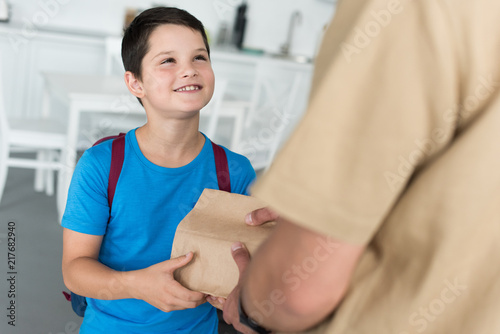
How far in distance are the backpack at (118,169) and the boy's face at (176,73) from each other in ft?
0.36

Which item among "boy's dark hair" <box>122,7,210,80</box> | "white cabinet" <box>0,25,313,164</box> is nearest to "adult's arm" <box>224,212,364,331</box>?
"boy's dark hair" <box>122,7,210,80</box>

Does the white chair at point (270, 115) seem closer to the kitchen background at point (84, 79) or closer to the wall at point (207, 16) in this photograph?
the kitchen background at point (84, 79)

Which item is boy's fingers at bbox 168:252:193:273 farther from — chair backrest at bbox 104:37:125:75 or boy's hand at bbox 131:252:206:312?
chair backrest at bbox 104:37:125:75

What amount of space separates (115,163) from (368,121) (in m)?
0.73

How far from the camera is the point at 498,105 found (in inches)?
13.9

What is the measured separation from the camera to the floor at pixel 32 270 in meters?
1.82

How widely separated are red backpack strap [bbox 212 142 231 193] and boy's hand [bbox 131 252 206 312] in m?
0.28

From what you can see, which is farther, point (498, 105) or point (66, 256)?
point (66, 256)

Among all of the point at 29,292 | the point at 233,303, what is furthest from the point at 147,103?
the point at 29,292

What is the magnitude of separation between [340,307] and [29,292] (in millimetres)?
1857

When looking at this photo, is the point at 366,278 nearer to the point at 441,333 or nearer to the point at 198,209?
the point at 441,333

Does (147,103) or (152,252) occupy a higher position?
(147,103)

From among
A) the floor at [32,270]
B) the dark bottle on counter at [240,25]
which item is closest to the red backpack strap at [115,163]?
the floor at [32,270]

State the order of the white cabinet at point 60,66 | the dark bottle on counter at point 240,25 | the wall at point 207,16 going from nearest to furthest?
the white cabinet at point 60,66 < the wall at point 207,16 < the dark bottle on counter at point 240,25
